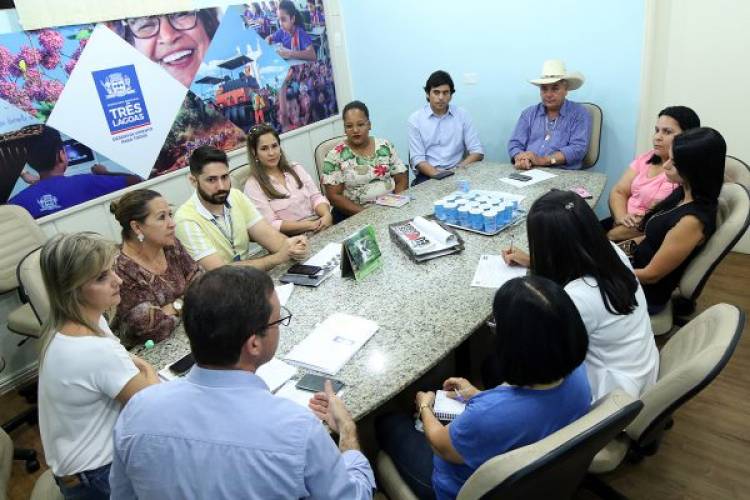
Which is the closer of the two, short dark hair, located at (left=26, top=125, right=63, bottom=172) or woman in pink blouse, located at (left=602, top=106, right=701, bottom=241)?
woman in pink blouse, located at (left=602, top=106, right=701, bottom=241)

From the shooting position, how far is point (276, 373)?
5.18 ft

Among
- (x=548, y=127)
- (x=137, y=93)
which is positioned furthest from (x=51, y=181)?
(x=548, y=127)

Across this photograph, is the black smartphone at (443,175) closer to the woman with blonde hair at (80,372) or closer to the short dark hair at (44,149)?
the woman with blonde hair at (80,372)

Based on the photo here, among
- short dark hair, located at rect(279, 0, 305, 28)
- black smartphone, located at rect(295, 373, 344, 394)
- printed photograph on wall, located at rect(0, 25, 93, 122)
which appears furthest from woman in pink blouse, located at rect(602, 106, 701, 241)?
printed photograph on wall, located at rect(0, 25, 93, 122)

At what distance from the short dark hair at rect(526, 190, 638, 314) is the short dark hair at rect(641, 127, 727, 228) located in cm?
67

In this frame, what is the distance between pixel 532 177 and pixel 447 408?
1956 millimetres

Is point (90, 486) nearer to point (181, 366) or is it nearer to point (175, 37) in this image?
point (181, 366)

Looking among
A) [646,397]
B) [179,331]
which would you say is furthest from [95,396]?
[646,397]

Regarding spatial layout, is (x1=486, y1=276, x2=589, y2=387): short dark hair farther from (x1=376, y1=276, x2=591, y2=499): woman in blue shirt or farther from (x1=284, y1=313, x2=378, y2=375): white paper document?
(x1=284, y1=313, x2=378, y2=375): white paper document

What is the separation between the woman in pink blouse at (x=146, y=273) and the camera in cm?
182

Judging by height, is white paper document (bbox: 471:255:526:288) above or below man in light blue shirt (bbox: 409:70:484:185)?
below

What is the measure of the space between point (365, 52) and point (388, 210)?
2552mm

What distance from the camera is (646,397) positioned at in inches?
54.9

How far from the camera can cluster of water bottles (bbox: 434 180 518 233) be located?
241 centimetres
